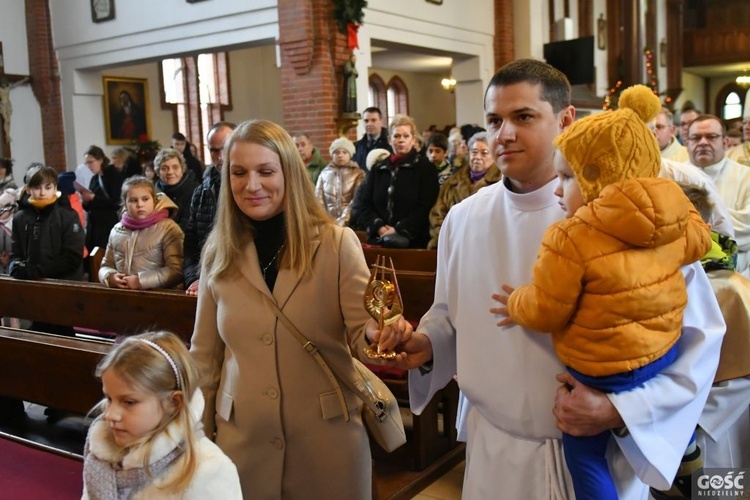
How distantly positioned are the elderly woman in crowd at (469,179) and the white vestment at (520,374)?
3418 mm

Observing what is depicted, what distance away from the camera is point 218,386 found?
2.32 meters

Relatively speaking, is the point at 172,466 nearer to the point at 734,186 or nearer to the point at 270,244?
the point at 270,244

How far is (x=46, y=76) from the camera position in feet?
42.4

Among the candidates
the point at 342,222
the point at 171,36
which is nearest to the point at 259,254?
the point at 342,222

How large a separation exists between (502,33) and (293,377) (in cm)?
1258

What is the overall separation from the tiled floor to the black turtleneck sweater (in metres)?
1.98

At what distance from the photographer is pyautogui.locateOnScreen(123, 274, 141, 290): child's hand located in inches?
165

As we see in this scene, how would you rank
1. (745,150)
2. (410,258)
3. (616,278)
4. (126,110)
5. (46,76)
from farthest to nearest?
1. (126,110)
2. (46,76)
3. (745,150)
4. (410,258)
5. (616,278)

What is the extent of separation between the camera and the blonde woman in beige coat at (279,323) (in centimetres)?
217

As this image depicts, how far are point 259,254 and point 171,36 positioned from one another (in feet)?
33.2

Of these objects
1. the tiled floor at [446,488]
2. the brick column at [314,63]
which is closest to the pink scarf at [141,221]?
the tiled floor at [446,488]

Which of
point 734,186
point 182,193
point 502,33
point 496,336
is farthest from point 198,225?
point 502,33

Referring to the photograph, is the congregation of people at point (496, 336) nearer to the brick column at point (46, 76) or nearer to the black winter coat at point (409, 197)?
the black winter coat at point (409, 197)

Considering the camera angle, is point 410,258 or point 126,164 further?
point 126,164
